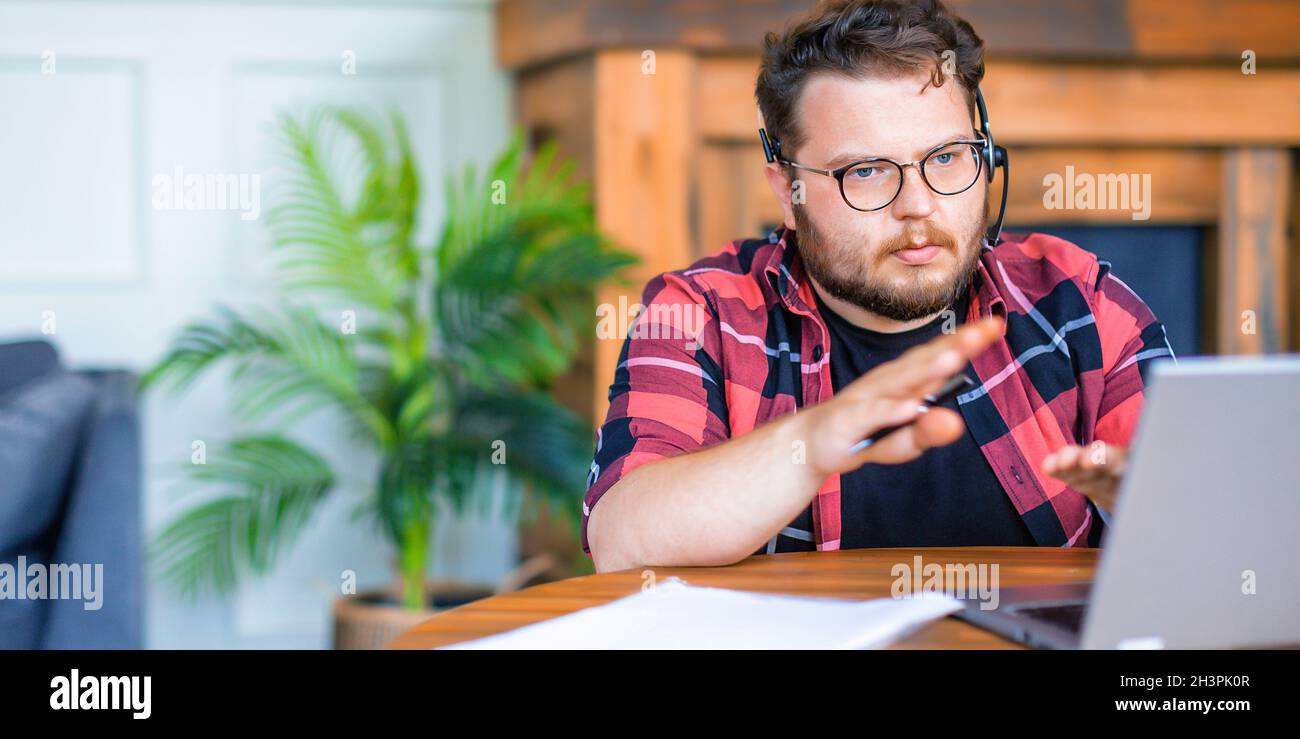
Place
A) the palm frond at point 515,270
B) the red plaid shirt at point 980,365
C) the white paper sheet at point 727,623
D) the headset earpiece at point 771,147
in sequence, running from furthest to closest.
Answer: the palm frond at point 515,270, the headset earpiece at point 771,147, the red plaid shirt at point 980,365, the white paper sheet at point 727,623

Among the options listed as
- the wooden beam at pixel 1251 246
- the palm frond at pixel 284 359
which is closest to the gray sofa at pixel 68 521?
the palm frond at pixel 284 359

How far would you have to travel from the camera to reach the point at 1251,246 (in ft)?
10.3

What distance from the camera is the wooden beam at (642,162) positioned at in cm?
271

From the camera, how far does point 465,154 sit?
10.3 ft

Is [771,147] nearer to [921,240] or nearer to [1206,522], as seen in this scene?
[921,240]

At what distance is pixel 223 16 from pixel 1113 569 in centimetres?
279

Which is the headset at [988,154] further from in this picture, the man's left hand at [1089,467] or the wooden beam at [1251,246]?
the wooden beam at [1251,246]

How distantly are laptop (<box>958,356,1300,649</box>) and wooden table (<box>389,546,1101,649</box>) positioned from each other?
0.11m

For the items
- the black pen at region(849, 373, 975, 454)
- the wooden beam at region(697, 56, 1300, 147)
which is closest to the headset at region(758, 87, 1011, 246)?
the black pen at region(849, 373, 975, 454)

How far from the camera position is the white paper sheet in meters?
0.76

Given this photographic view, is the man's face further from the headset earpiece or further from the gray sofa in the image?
the gray sofa

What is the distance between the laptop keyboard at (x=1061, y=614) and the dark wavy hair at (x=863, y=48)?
726 mm

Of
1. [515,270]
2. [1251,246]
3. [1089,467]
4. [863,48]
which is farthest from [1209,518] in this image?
[1251,246]
